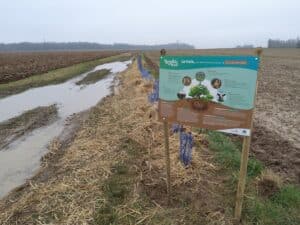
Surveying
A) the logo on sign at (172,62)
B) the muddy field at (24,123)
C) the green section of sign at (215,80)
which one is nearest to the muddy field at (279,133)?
the green section of sign at (215,80)

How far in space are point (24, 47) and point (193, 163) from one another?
186825 mm

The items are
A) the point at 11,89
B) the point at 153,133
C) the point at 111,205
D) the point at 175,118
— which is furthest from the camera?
the point at 11,89

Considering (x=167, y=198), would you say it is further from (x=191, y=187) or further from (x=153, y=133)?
(x=153, y=133)

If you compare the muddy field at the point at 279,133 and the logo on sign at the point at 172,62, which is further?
the muddy field at the point at 279,133

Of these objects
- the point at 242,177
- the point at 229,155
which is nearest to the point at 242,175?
the point at 242,177

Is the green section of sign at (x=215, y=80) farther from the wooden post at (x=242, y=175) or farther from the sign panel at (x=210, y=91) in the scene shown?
the wooden post at (x=242, y=175)

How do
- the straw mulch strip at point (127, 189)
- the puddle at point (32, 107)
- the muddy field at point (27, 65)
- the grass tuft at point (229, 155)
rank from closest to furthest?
the straw mulch strip at point (127, 189) < the grass tuft at point (229, 155) < the puddle at point (32, 107) < the muddy field at point (27, 65)

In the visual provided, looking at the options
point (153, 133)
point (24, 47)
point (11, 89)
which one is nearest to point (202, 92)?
point (153, 133)

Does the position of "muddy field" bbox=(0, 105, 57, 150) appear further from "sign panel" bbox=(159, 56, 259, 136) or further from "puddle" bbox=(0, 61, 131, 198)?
"sign panel" bbox=(159, 56, 259, 136)

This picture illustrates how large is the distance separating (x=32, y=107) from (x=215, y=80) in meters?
10.7

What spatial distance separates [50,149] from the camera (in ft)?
24.5

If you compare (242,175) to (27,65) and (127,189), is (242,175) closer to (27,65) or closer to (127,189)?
(127,189)

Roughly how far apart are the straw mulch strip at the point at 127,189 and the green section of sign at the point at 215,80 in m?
1.61

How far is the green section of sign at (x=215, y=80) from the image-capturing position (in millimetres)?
3307
